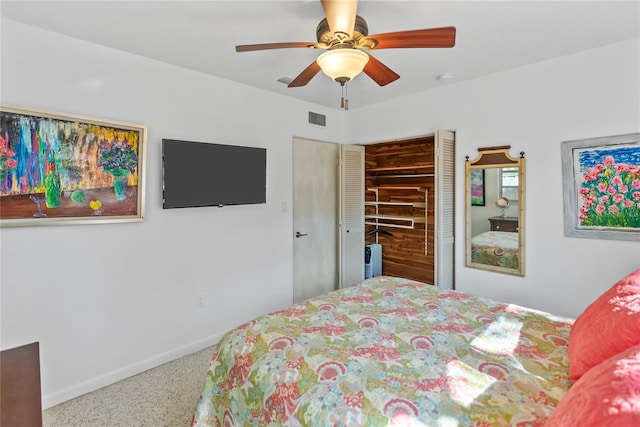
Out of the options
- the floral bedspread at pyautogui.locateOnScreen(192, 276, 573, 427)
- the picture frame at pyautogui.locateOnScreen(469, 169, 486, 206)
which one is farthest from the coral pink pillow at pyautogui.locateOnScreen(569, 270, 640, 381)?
the picture frame at pyautogui.locateOnScreen(469, 169, 486, 206)

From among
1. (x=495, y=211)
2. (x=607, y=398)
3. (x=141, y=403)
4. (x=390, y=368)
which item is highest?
(x=495, y=211)

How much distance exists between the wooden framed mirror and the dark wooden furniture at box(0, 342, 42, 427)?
320cm

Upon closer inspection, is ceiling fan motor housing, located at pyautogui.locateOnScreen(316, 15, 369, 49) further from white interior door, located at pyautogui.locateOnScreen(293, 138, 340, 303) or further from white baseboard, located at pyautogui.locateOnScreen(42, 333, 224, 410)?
white baseboard, located at pyautogui.locateOnScreen(42, 333, 224, 410)

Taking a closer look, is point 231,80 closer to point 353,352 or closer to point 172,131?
point 172,131

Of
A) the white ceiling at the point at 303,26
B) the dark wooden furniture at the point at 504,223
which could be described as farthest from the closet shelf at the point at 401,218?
the white ceiling at the point at 303,26

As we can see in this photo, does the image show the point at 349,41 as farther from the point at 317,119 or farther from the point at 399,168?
the point at 399,168

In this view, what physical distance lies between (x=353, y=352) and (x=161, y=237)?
1.97 m

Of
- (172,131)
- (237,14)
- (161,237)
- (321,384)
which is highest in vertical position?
(237,14)

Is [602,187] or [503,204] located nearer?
[602,187]

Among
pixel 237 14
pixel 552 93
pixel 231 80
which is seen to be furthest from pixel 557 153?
pixel 231 80

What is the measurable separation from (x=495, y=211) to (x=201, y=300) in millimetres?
2771

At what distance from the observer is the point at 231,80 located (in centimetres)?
315

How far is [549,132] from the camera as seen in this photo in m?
2.73

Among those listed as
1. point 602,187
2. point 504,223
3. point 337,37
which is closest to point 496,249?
point 504,223
